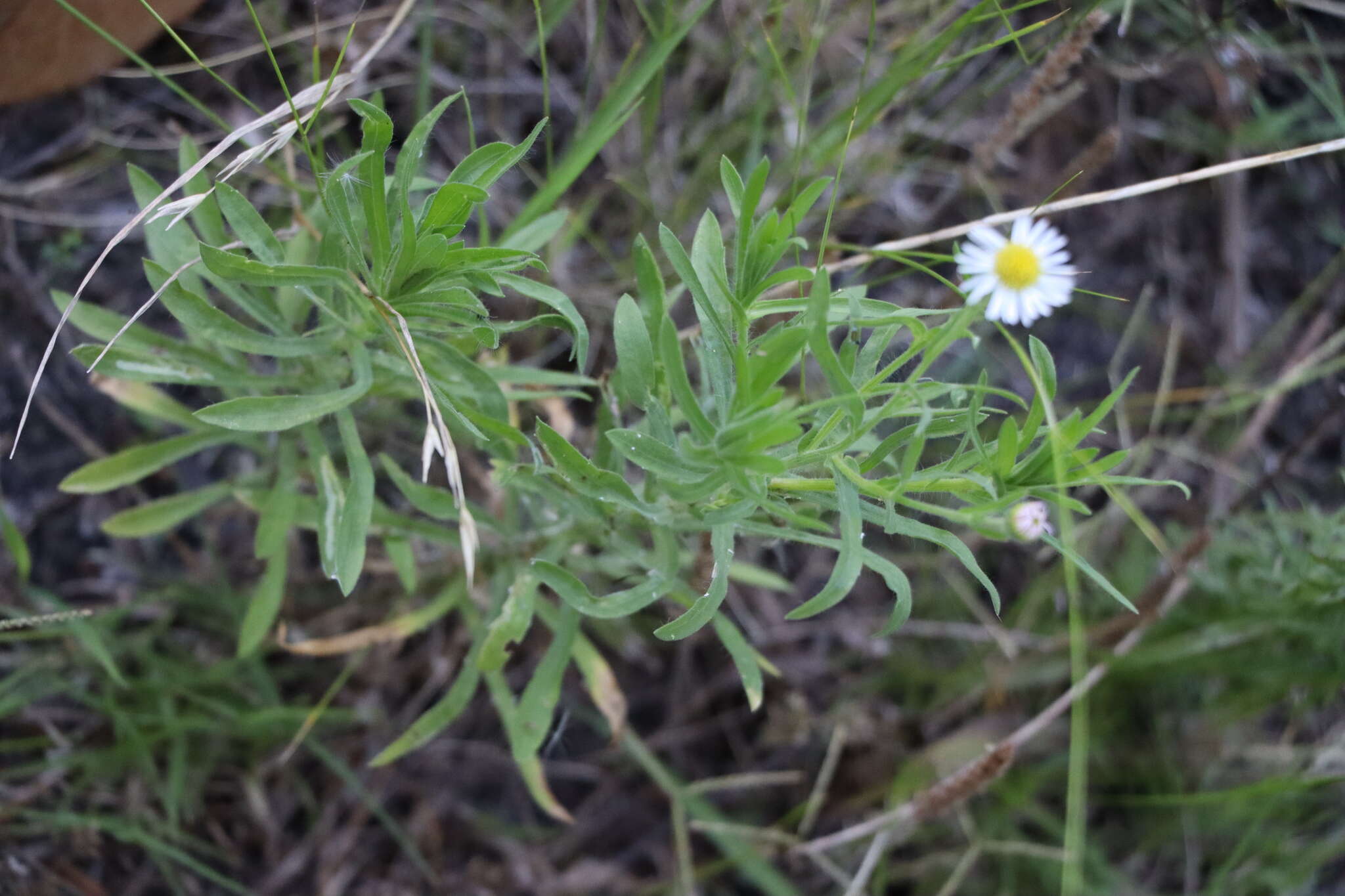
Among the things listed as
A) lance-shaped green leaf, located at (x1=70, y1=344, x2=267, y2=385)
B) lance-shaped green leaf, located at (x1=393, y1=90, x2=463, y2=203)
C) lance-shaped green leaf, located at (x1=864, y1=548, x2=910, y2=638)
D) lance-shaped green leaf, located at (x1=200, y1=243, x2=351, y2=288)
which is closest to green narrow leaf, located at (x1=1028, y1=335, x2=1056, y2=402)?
lance-shaped green leaf, located at (x1=864, y1=548, x2=910, y2=638)

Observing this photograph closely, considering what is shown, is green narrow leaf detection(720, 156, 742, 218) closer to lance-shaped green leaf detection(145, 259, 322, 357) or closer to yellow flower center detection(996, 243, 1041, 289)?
yellow flower center detection(996, 243, 1041, 289)

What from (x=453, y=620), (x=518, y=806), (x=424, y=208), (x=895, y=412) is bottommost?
(x=518, y=806)

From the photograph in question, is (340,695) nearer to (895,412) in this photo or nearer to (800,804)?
(800,804)

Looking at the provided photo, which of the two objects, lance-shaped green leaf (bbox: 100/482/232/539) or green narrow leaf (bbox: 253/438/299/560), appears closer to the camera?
green narrow leaf (bbox: 253/438/299/560)

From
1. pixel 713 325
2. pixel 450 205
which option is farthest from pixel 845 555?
pixel 450 205

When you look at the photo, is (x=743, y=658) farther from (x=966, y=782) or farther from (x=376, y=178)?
(x=376, y=178)

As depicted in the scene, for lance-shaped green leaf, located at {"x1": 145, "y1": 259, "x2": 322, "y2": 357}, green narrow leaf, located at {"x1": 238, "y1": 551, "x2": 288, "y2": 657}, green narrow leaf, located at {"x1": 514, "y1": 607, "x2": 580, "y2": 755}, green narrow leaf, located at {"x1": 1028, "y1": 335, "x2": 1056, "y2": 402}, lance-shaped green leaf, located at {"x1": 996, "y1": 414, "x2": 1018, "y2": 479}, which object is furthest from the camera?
green narrow leaf, located at {"x1": 238, "y1": 551, "x2": 288, "y2": 657}

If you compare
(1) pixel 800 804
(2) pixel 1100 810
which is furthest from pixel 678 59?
(2) pixel 1100 810
